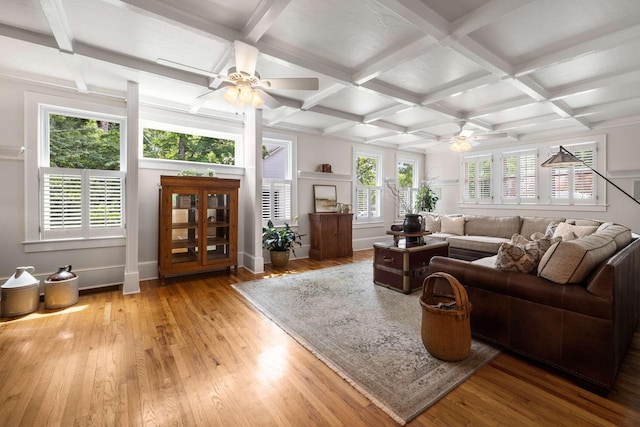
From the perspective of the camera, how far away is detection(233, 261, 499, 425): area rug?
183 cm

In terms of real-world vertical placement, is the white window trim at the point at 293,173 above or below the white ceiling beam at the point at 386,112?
below

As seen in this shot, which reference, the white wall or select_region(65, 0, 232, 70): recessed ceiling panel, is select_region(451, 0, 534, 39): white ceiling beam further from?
the white wall

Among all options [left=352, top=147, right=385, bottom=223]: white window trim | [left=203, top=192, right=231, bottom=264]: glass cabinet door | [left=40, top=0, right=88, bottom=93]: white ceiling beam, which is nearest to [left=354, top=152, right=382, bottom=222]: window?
[left=352, top=147, right=385, bottom=223]: white window trim

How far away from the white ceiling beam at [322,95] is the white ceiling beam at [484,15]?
4.59 feet

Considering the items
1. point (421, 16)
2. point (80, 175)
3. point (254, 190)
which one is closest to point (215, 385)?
point (421, 16)

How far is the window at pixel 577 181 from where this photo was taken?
18.2 ft

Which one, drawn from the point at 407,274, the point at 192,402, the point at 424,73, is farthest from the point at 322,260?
the point at 192,402

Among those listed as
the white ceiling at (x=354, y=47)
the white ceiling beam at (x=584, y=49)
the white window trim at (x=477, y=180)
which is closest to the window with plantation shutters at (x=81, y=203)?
the white ceiling at (x=354, y=47)

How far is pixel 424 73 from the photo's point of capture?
3.42 meters

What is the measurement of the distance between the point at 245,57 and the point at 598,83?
13.8ft

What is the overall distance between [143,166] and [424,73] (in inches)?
164

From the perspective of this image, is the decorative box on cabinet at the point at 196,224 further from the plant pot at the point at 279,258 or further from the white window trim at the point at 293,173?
the white window trim at the point at 293,173

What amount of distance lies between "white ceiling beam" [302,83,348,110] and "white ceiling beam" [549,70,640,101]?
2.96m

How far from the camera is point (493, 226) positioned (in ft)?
18.2
